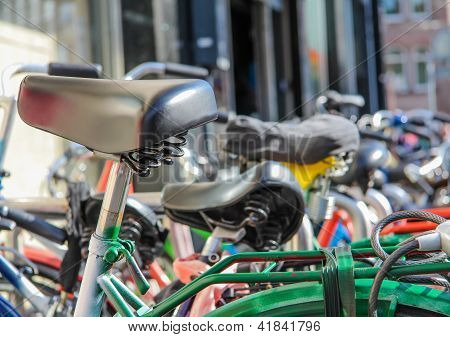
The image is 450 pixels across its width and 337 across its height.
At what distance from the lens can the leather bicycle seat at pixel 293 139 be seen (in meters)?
2.64

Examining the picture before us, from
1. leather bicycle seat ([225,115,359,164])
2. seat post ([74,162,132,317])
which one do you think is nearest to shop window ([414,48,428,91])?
leather bicycle seat ([225,115,359,164])

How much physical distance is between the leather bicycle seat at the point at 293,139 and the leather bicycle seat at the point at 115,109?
1.14m

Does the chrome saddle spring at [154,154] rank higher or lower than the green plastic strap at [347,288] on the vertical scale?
higher

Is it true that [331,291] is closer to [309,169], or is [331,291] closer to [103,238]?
[103,238]

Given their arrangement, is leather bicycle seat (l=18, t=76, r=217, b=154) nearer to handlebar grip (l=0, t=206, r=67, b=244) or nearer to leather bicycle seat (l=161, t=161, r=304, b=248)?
leather bicycle seat (l=161, t=161, r=304, b=248)

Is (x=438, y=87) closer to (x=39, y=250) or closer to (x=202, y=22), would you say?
(x=202, y=22)

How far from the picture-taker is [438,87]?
33.1 m

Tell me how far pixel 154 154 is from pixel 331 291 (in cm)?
41

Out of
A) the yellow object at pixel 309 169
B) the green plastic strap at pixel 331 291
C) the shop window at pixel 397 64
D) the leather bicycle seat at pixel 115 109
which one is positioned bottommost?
the green plastic strap at pixel 331 291

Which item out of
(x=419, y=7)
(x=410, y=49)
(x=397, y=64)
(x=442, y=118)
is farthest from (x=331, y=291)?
(x=419, y=7)

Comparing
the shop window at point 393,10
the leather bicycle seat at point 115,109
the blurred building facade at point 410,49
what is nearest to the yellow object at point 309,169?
the leather bicycle seat at point 115,109

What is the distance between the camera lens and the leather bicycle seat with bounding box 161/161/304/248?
228 cm

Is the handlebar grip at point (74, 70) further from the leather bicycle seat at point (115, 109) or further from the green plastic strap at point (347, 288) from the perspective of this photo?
the green plastic strap at point (347, 288)

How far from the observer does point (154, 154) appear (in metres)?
1.54
